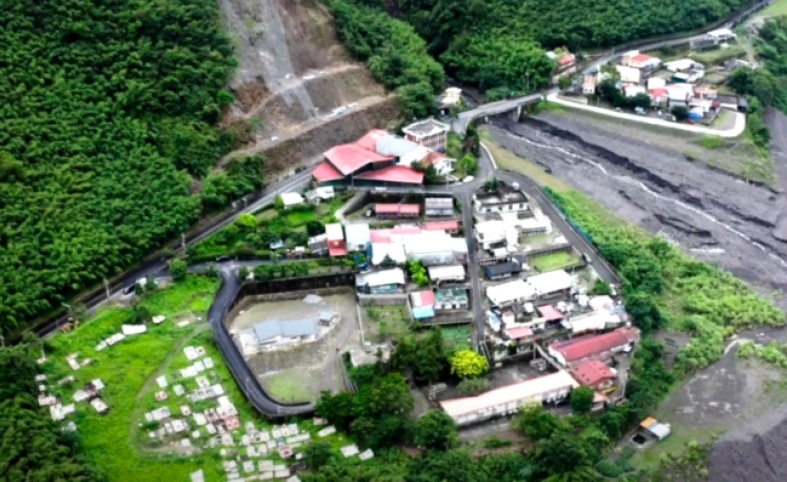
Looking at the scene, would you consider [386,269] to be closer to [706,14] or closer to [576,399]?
[576,399]

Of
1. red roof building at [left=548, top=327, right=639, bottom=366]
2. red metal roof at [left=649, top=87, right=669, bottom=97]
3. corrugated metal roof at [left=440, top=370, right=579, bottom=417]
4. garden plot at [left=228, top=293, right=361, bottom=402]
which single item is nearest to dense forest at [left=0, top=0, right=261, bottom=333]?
garden plot at [left=228, top=293, right=361, bottom=402]

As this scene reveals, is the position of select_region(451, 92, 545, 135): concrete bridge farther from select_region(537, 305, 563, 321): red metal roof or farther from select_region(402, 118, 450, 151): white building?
select_region(537, 305, 563, 321): red metal roof

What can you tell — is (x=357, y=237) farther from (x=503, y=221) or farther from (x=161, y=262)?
(x=161, y=262)

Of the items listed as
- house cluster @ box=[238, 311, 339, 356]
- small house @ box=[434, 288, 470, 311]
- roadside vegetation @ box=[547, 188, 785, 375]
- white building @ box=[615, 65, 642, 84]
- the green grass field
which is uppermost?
white building @ box=[615, 65, 642, 84]

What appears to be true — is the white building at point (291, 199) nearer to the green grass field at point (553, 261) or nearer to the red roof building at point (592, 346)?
the green grass field at point (553, 261)

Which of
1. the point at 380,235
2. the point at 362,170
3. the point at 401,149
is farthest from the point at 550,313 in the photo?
the point at 401,149

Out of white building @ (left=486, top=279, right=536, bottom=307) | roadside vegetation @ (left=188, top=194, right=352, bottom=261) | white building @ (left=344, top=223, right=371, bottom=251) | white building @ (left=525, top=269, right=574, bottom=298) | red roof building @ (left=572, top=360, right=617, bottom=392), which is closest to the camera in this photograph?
red roof building @ (left=572, top=360, right=617, bottom=392)
